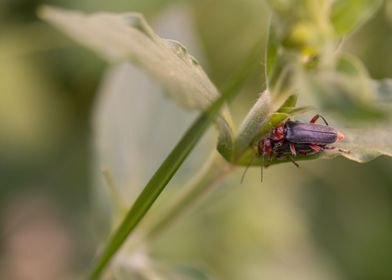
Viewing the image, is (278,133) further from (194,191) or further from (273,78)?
(194,191)

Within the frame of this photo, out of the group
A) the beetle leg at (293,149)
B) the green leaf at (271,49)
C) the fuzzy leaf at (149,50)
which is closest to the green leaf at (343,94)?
the green leaf at (271,49)

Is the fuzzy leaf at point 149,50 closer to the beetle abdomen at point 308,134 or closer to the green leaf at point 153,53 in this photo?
the green leaf at point 153,53

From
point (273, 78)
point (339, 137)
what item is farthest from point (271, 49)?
point (339, 137)

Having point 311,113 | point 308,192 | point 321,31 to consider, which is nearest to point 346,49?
point 308,192

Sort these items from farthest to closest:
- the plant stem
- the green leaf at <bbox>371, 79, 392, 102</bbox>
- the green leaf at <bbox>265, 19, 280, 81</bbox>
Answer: the plant stem
the green leaf at <bbox>265, 19, 280, 81</bbox>
the green leaf at <bbox>371, 79, 392, 102</bbox>

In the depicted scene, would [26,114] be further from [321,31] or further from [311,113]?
[321,31]

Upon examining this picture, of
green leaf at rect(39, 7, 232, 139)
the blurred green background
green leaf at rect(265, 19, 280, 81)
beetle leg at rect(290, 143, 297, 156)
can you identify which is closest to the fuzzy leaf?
green leaf at rect(39, 7, 232, 139)

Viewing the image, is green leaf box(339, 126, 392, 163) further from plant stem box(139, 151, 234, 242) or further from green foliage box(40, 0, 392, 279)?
plant stem box(139, 151, 234, 242)
